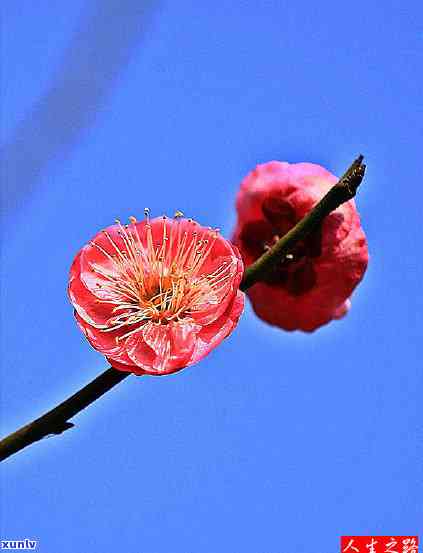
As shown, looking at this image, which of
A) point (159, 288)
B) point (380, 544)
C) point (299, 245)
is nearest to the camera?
point (159, 288)

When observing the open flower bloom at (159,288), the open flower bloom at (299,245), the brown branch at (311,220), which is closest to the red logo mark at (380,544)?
the open flower bloom at (299,245)

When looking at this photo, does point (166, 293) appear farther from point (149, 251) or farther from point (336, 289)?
point (336, 289)

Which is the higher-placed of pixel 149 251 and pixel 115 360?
pixel 149 251

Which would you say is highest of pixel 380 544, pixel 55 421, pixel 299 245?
pixel 299 245

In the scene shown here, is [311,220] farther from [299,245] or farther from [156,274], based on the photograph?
[299,245]

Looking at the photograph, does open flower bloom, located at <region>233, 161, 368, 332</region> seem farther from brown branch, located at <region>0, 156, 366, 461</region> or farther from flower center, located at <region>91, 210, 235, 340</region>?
brown branch, located at <region>0, 156, 366, 461</region>

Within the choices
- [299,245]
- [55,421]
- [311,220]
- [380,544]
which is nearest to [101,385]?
[55,421]

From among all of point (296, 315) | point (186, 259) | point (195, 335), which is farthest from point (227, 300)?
point (296, 315)
